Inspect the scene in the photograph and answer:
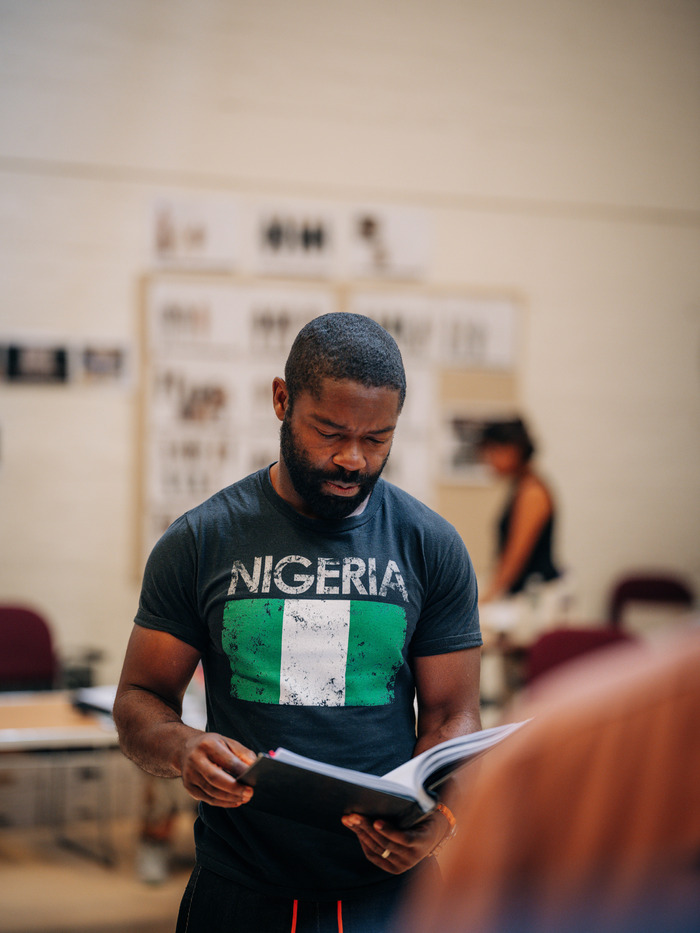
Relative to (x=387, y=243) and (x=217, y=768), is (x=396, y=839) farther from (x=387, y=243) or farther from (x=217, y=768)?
(x=387, y=243)

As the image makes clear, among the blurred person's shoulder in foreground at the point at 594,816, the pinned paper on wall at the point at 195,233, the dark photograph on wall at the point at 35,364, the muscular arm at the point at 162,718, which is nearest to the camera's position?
the blurred person's shoulder in foreground at the point at 594,816

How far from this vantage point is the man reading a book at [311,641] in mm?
1235

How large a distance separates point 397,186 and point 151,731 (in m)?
4.37

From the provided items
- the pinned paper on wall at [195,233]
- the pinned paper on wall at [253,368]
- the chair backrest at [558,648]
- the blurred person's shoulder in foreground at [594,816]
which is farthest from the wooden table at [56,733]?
the blurred person's shoulder in foreground at [594,816]

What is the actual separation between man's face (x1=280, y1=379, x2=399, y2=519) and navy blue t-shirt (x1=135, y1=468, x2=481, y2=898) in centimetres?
5

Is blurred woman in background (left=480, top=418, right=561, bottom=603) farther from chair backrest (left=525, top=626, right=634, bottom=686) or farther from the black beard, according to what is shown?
the black beard

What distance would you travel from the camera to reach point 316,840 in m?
1.25

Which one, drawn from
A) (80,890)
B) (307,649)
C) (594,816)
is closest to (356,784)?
(307,649)

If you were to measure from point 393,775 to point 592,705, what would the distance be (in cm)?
78

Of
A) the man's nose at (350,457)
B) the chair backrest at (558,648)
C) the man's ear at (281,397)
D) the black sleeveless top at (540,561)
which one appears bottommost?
the chair backrest at (558,648)

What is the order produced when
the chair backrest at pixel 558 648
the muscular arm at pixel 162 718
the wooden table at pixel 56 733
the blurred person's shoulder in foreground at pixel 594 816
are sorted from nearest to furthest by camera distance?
the blurred person's shoulder in foreground at pixel 594 816 < the muscular arm at pixel 162 718 < the wooden table at pixel 56 733 < the chair backrest at pixel 558 648

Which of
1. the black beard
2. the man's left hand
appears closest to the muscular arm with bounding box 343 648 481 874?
the man's left hand

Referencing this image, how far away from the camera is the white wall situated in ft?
15.3

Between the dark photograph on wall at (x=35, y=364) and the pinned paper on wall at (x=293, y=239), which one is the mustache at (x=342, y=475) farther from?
the pinned paper on wall at (x=293, y=239)
